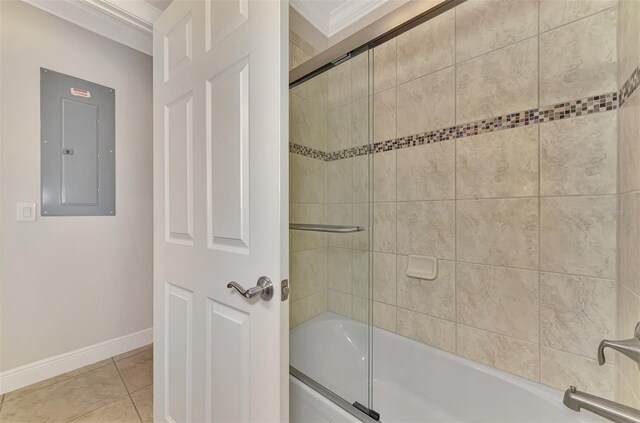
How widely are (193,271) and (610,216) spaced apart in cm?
165

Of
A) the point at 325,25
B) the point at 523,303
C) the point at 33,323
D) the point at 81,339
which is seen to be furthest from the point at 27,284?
the point at 523,303

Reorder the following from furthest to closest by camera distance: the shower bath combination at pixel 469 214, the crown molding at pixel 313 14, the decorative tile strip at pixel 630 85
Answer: the crown molding at pixel 313 14 < the shower bath combination at pixel 469 214 < the decorative tile strip at pixel 630 85

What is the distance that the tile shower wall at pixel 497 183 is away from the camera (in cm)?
107

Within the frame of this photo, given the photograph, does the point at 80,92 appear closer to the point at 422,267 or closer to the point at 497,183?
the point at 422,267

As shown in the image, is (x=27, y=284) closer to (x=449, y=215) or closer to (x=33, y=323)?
(x=33, y=323)

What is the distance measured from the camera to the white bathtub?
1.12 meters

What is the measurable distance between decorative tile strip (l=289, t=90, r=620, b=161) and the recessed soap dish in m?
0.65

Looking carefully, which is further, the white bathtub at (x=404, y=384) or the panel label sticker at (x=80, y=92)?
the panel label sticker at (x=80, y=92)

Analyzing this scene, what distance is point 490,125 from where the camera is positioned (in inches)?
51.5

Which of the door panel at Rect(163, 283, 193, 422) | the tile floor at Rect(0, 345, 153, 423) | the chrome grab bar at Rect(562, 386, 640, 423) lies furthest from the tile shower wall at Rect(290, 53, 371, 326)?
the tile floor at Rect(0, 345, 153, 423)

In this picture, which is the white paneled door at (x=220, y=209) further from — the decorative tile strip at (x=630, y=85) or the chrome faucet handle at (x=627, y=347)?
the decorative tile strip at (x=630, y=85)

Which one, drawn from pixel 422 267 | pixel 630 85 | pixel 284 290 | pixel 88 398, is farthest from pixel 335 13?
pixel 88 398

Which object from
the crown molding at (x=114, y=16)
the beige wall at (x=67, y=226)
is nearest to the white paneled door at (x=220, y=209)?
the crown molding at (x=114, y=16)

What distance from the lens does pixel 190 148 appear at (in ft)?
3.72
